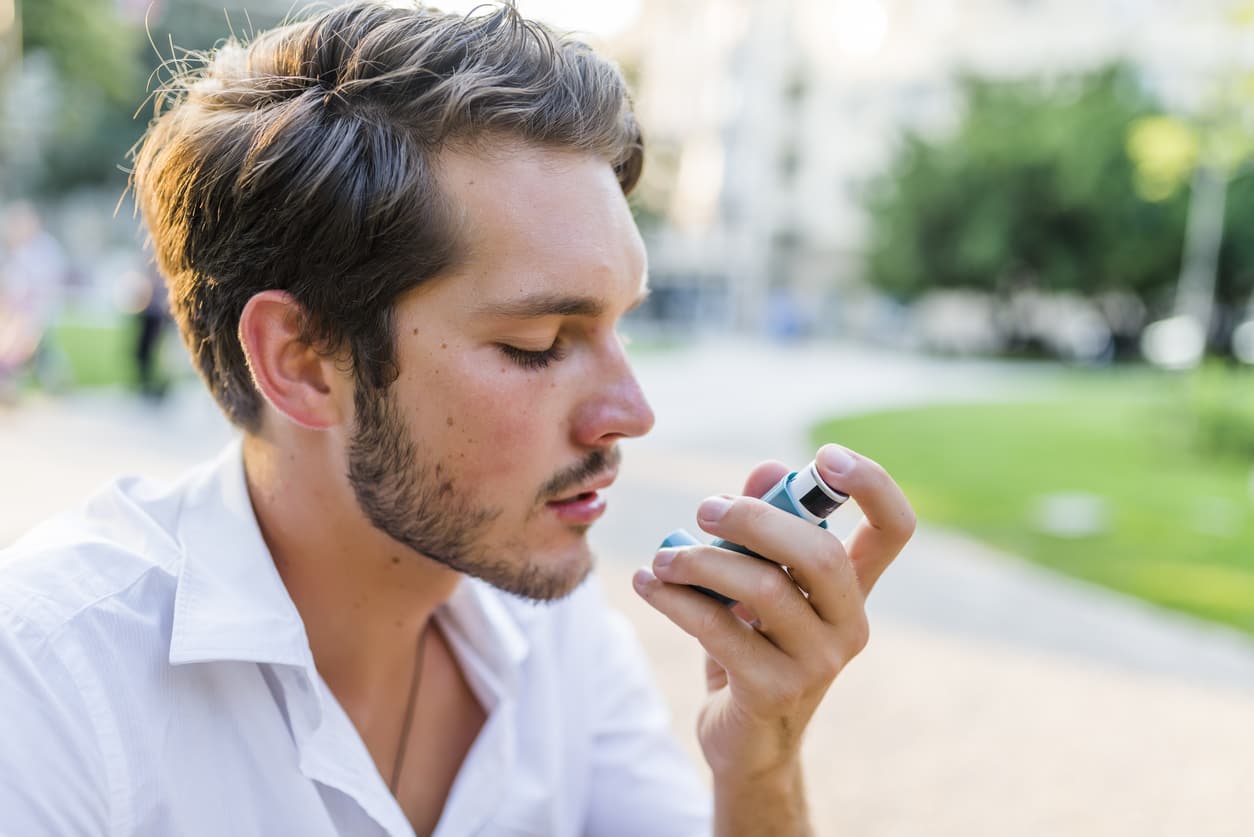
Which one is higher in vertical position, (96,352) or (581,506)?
(581,506)

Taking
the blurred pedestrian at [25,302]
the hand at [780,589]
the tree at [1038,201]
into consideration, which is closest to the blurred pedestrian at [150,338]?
the blurred pedestrian at [25,302]

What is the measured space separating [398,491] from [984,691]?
449cm

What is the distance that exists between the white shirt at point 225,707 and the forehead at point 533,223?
23.1 inches

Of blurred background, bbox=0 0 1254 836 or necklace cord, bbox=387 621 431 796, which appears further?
Answer: blurred background, bbox=0 0 1254 836

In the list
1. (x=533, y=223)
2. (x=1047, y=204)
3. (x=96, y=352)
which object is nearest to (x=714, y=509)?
(x=533, y=223)

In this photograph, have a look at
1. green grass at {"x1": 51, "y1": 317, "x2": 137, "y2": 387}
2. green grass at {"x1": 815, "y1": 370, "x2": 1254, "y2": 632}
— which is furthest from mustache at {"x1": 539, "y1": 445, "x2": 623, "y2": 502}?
green grass at {"x1": 51, "y1": 317, "x2": 137, "y2": 387}

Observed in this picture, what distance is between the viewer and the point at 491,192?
178 cm

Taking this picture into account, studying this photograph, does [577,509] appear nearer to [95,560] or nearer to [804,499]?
[804,499]

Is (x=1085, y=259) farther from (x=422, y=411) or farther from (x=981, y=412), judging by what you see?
(x=422, y=411)

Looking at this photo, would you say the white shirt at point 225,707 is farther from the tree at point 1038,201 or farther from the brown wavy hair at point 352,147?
the tree at point 1038,201

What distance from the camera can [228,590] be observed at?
165 cm

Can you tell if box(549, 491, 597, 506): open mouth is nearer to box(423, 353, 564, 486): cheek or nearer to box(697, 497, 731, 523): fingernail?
box(423, 353, 564, 486): cheek

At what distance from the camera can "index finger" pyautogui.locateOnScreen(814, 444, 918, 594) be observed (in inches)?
58.2

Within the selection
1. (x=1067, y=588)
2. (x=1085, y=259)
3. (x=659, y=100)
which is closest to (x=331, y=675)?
(x=1067, y=588)
